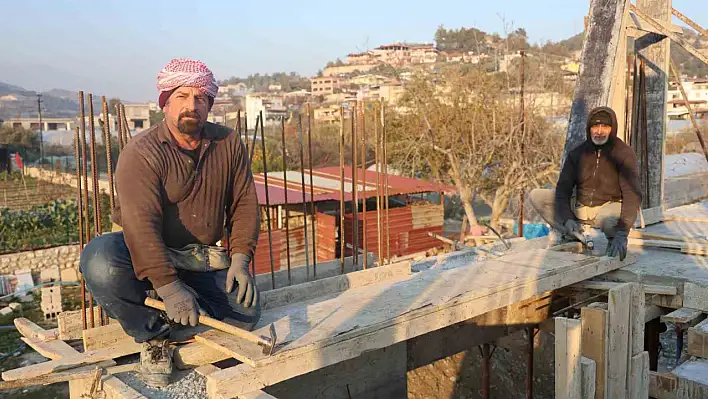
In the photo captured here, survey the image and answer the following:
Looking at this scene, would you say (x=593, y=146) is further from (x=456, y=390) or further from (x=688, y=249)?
(x=456, y=390)

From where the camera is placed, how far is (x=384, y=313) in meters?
3.44

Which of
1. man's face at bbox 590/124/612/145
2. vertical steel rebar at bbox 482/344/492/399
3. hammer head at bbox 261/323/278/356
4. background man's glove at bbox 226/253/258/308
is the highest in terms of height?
man's face at bbox 590/124/612/145

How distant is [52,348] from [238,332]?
3.74 feet

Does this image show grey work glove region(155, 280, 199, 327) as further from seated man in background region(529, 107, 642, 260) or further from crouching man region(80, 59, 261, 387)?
seated man in background region(529, 107, 642, 260)

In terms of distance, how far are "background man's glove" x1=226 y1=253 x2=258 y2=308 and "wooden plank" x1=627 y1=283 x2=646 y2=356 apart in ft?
9.02

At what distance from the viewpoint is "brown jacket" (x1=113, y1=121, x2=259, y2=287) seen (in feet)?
9.07

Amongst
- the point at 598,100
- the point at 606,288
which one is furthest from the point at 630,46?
the point at 606,288

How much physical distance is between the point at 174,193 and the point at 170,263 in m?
0.36

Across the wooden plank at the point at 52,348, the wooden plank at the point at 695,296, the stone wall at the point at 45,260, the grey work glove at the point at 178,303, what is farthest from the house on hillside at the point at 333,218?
the grey work glove at the point at 178,303

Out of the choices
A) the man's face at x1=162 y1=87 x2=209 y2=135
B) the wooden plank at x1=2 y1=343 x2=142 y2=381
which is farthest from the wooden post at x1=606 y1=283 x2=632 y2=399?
the wooden plank at x1=2 y1=343 x2=142 y2=381

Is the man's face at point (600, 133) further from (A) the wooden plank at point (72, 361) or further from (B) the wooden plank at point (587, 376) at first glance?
(A) the wooden plank at point (72, 361)

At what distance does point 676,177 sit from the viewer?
48.6 feet

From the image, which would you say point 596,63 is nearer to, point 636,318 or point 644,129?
point 644,129

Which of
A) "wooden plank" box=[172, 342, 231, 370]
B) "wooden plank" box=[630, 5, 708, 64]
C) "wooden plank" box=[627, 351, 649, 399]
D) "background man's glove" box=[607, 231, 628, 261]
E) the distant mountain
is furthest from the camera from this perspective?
the distant mountain
